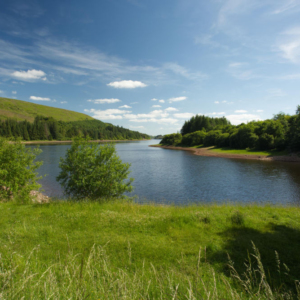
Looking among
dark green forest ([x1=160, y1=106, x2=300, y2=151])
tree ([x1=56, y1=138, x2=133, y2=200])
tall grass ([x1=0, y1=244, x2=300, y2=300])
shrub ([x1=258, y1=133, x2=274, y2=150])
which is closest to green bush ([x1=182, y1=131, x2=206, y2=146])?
dark green forest ([x1=160, y1=106, x2=300, y2=151])

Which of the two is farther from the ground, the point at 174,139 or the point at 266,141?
the point at 174,139

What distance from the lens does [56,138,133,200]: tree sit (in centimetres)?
1559

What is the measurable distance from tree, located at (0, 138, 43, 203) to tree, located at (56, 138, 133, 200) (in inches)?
106

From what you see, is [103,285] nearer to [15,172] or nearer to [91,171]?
[91,171]

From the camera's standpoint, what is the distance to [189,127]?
174 m

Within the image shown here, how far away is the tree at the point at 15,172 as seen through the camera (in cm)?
1498

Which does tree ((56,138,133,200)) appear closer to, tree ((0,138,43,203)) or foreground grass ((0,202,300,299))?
tree ((0,138,43,203))

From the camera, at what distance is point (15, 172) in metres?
15.5

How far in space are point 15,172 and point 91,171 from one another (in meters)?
6.05

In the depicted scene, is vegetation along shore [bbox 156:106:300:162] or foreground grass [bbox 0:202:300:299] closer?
foreground grass [bbox 0:202:300:299]

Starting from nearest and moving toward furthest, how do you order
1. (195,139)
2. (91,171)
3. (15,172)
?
(15,172) < (91,171) < (195,139)

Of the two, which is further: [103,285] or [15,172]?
[15,172]

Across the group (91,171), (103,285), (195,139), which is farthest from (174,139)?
(103,285)

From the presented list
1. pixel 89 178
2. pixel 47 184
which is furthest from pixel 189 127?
pixel 89 178
